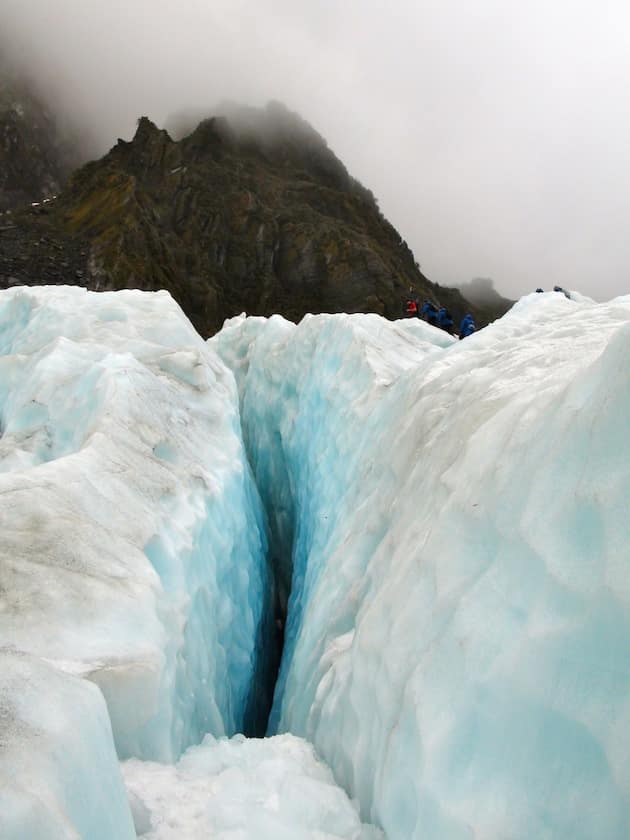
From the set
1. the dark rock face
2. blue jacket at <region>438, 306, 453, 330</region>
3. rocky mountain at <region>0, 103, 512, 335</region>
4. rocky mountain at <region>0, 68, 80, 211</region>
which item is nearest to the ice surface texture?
blue jacket at <region>438, 306, 453, 330</region>

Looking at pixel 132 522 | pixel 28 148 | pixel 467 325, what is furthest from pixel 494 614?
pixel 28 148

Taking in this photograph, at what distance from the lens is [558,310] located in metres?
6.05

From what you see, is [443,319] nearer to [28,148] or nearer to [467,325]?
[467,325]

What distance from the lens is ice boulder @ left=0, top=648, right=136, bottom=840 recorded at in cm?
136

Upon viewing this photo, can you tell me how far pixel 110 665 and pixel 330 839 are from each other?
1.11m

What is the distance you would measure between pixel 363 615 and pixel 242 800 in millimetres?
1147

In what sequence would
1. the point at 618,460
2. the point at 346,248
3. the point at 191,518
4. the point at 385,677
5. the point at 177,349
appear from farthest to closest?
the point at 346,248 → the point at 177,349 → the point at 191,518 → the point at 385,677 → the point at 618,460

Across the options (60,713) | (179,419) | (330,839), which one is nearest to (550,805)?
(330,839)

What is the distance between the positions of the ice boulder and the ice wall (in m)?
0.53

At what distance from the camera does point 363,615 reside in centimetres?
327

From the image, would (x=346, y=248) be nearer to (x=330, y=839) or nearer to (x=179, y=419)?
(x=179, y=419)

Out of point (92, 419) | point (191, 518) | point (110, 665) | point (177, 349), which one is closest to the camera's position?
point (110, 665)

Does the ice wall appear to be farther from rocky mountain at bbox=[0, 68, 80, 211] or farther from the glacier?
→ rocky mountain at bbox=[0, 68, 80, 211]

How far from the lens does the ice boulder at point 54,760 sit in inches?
53.6
